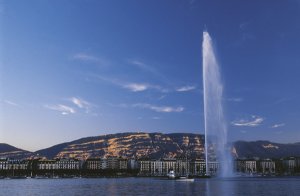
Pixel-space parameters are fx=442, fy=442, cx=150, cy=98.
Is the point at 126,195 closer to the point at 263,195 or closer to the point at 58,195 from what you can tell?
the point at 58,195

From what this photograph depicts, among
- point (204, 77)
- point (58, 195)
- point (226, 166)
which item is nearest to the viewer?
point (58, 195)

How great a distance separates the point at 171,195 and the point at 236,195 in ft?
32.2

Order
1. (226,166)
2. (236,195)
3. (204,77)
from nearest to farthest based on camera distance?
1. (236,195)
2. (204,77)
3. (226,166)

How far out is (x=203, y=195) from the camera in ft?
217

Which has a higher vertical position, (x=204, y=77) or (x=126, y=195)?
(x=204, y=77)

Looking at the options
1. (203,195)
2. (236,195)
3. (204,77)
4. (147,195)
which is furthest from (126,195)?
(204,77)

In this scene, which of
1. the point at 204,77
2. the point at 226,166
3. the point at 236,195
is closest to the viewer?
the point at 236,195

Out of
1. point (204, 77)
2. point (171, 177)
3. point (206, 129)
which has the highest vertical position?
point (204, 77)

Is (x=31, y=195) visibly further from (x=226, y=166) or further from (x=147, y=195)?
(x=226, y=166)

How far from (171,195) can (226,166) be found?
335 feet

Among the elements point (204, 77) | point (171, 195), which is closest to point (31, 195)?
point (171, 195)

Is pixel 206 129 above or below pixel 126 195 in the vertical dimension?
above

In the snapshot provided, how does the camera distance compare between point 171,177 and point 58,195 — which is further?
point 171,177

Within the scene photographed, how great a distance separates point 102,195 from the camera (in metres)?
69.0
